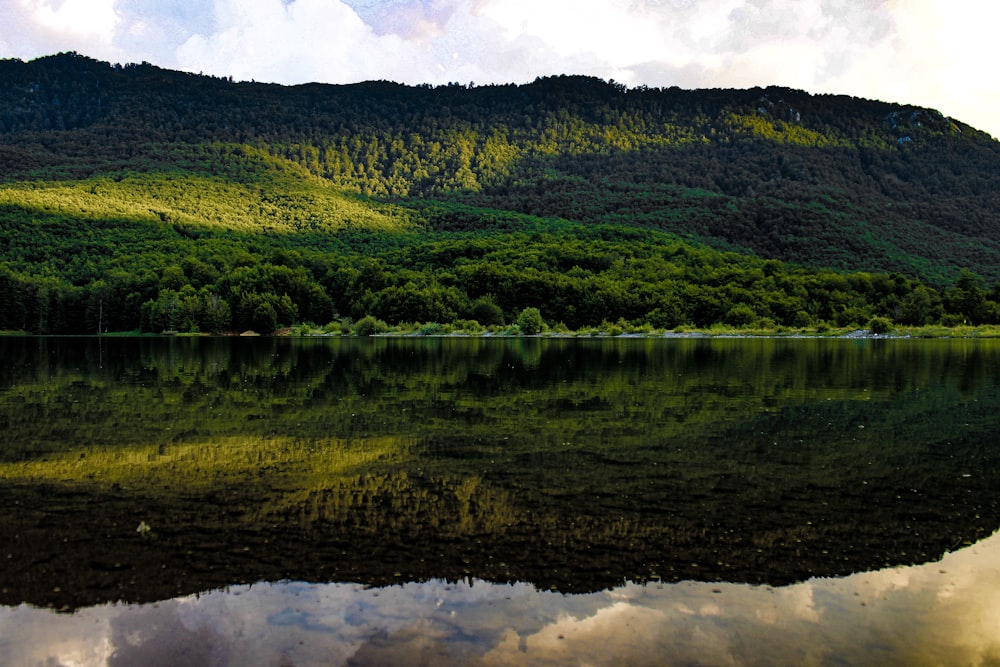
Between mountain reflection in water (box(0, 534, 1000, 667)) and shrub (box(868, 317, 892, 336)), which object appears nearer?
mountain reflection in water (box(0, 534, 1000, 667))

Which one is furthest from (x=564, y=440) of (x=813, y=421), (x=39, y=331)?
(x=39, y=331)

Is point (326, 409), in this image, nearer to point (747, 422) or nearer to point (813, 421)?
point (747, 422)

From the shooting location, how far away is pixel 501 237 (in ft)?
446

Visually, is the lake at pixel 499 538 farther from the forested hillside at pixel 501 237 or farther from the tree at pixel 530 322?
the forested hillside at pixel 501 237

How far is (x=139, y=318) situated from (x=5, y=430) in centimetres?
9715

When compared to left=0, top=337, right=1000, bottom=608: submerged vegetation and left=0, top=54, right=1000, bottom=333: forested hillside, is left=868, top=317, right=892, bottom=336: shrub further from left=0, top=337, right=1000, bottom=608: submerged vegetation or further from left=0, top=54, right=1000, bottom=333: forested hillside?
left=0, top=337, right=1000, bottom=608: submerged vegetation

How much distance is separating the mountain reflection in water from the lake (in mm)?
23

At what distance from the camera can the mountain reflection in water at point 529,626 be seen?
19.1ft

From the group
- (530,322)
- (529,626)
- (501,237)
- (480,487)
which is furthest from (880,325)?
(529,626)

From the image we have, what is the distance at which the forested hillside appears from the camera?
10125 centimetres

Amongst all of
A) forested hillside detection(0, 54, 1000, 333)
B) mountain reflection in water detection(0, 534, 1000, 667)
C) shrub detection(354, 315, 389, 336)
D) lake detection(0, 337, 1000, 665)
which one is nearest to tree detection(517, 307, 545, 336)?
forested hillside detection(0, 54, 1000, 333)

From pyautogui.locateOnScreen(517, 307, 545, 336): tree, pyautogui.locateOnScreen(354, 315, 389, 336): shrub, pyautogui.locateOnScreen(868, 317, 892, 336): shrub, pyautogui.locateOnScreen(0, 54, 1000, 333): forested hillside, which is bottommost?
pyautogui.locateOnScreen(354, 315, 389, 336): shrub

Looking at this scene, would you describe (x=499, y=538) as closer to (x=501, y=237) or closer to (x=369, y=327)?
(x=369, y=327)

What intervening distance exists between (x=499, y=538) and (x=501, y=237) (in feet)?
423
